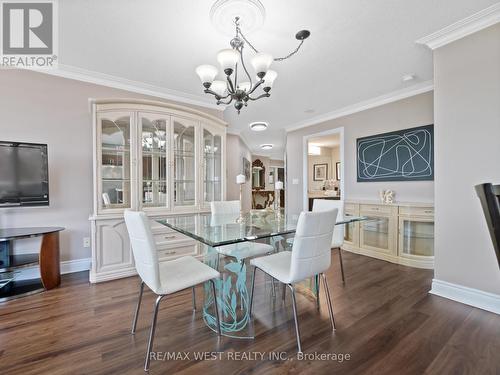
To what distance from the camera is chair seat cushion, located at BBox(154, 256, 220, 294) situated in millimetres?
1418

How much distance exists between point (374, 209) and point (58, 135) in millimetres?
4370

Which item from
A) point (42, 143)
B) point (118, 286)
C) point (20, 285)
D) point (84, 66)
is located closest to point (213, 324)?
point (118, 286)

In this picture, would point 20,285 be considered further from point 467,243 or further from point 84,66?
point 467,243

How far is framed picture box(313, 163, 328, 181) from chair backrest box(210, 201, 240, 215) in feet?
16.0

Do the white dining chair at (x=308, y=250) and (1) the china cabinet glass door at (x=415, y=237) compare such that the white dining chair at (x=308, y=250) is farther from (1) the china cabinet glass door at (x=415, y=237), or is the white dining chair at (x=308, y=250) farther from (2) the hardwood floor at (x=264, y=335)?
(1) the china cabinet glass door at (x=415, y=237)

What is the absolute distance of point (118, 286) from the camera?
245 cm

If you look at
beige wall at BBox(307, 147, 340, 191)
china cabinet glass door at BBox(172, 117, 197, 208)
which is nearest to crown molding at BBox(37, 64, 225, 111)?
china cabinet glass door at BBox(172, 117, 197, 208)

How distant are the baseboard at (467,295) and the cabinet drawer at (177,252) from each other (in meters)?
2.71

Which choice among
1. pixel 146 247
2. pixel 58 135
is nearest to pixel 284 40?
pixel 146 247

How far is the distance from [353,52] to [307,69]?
1.68 ft

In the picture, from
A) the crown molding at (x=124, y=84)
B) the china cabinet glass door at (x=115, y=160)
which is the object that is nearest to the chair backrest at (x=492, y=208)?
the china cabinet glass door at (x=115, y=160)

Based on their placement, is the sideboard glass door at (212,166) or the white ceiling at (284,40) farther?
the sideboard glass door at (212,166)

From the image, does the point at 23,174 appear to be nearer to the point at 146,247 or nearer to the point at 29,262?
the point at 29,262

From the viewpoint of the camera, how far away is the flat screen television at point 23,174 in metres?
2.30
